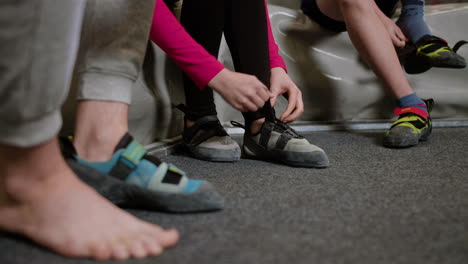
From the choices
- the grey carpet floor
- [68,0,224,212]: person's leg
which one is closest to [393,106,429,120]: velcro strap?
the grey carpet floor

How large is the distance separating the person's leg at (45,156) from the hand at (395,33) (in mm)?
1051

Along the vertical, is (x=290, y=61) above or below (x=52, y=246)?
below

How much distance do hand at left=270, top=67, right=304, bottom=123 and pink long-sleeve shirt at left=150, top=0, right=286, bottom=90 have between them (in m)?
0.17

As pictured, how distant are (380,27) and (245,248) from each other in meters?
0.93

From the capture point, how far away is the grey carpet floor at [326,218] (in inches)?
17.5

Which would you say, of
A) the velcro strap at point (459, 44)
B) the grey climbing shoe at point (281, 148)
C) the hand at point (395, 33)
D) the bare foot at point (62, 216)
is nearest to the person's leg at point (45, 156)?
the bare foot at point (62, 216)

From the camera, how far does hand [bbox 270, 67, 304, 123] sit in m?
0.91

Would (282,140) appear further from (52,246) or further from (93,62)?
(52,246)

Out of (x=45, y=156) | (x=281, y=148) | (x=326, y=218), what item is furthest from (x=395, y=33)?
(x=45, y=156)

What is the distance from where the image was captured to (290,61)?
57.1 inches

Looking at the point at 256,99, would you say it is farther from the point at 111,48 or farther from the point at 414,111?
the point at 414,111

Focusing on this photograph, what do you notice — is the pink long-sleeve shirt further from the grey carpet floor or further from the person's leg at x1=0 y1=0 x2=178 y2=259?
the person's leg at x1=0 y1=0 x2=178 y2=259

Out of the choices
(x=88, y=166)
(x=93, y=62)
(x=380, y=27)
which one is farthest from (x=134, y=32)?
(x=380, y=27)

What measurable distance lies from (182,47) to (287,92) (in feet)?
0.91
